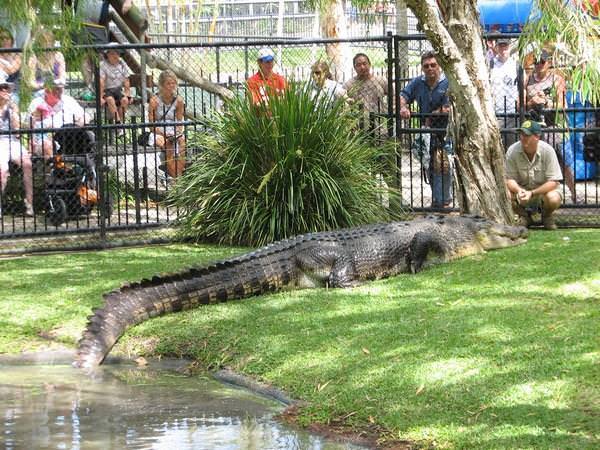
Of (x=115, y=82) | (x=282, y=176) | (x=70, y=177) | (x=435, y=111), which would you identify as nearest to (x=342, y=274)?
(x=282, y=176)

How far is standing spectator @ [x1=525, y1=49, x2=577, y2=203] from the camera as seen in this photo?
1063cm

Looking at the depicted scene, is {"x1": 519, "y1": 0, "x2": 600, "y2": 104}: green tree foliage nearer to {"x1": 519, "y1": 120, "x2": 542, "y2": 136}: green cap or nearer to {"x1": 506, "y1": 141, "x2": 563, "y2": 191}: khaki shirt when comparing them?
{"x1": 519, "y1": 120, "x2": 542, "y2": 136}: green cap

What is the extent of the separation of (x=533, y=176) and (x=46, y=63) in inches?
176

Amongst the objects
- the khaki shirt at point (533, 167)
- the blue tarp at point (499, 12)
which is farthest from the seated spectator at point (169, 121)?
the blue tarp at point (499, 12)

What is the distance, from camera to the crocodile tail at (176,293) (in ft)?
21.5

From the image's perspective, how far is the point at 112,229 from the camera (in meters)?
10.5

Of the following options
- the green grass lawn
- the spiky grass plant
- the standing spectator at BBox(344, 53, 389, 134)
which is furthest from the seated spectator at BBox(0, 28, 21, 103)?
the standing spectator at BBox(344, 53, 389, 134)

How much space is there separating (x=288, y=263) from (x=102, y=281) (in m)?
1.58

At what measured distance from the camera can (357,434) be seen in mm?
4992

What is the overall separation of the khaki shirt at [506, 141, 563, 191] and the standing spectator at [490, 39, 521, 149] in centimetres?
59

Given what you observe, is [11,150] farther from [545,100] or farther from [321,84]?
[545,100]

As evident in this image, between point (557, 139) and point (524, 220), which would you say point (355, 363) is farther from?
point (557, 139)

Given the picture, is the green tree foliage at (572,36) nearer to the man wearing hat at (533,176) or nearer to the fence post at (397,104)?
the man wearing hat at (533,176)

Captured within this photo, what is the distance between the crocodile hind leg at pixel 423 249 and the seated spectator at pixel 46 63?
9.85 ft
